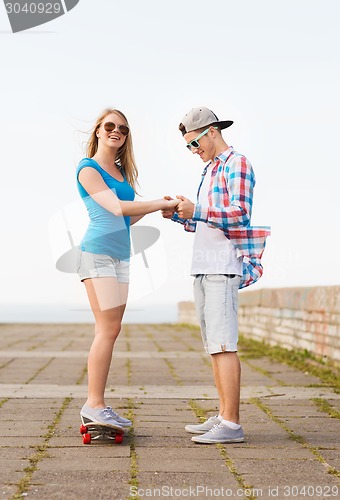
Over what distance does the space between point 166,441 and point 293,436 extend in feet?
2.46

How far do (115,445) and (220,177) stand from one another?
1.55 meters

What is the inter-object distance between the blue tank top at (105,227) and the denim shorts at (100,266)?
27mm

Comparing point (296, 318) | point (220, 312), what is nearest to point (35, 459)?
point (220, 312)

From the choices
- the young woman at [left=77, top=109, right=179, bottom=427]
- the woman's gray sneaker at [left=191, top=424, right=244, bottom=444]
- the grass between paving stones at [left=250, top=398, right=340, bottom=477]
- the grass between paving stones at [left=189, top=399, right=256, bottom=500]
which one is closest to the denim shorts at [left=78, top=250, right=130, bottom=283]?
the young woman at [left=77, top=109, right=179, bottom=427]

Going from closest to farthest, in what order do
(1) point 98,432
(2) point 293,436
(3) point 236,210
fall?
(3) point 236,210 → (1) point 98,432 → (2) point 293,436

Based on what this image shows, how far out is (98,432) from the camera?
447cm

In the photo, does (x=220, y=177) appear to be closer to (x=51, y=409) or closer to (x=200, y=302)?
(x=200, y=302)

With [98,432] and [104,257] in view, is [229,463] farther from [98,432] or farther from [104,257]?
A: [104,257]

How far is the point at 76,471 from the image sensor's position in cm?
377

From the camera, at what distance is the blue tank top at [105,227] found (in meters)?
4.52

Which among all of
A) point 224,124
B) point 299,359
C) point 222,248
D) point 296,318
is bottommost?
point 299,359

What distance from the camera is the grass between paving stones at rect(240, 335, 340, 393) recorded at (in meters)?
7.83

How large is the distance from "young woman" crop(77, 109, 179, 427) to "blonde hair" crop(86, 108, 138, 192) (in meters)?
0.18

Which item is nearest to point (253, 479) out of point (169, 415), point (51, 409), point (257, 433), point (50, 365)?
point (257, 433)
